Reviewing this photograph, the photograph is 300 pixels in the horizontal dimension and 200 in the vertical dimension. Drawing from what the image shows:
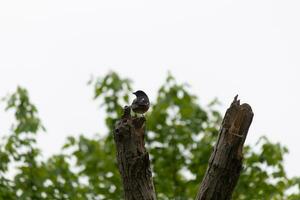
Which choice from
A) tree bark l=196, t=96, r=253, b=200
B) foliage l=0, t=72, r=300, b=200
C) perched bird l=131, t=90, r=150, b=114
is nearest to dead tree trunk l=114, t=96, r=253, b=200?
tree bark l=196, t=96, r=253, b=200

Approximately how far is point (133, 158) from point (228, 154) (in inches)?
34.4

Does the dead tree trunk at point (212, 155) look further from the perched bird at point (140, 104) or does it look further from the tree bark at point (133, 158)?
the perched bird at point (140, 104)

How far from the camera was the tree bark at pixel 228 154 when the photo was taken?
7.13m

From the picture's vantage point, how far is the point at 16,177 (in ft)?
55.5

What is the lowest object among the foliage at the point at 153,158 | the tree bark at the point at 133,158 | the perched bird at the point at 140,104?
the tree bark at the point at 133,158

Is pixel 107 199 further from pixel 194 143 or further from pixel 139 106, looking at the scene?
pixel 139 106

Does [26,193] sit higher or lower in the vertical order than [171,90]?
lower

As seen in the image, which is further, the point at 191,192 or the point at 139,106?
the point at 191,192

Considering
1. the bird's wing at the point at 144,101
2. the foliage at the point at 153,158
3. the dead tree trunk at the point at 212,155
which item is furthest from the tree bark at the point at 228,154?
the foliage at the point at 153,158

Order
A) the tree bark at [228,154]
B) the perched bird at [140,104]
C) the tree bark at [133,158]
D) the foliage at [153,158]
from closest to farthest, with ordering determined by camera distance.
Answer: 1. the tree bark at [228,154]
2. the tree bark at [133,158]
3. the perched bird at [140,104]
4. the foliage at [153,158]

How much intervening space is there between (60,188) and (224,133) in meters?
11.0

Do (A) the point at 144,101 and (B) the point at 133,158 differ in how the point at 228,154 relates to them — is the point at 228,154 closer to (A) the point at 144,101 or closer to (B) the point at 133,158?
(B) the point at 133,158

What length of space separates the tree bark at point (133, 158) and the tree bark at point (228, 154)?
1.92 feet

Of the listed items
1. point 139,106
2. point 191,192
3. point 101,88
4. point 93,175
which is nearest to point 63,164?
point 93,175
